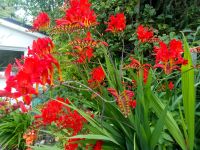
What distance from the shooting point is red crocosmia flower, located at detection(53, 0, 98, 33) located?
143cm

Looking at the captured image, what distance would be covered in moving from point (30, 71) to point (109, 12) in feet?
8.43

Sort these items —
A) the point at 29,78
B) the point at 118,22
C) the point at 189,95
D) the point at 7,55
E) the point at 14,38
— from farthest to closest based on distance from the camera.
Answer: the point at 7,55 < the point at 14,38 < the point at 118,22 < the point at 189,95 < the point at 29,78

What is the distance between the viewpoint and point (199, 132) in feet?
5.21

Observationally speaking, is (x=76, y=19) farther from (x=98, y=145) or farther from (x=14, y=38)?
(x=14, y=38)

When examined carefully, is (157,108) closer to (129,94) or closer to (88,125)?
(129,94)

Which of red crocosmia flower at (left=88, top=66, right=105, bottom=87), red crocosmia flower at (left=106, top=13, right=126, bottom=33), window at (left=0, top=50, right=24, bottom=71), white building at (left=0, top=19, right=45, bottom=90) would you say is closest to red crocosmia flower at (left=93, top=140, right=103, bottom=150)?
red crocosmia flower at (left=88, top=66, right=105, bottom=87)

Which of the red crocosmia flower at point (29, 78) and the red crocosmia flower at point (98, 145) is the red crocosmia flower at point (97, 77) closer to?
the red crocosmia flower at point (98, 145)

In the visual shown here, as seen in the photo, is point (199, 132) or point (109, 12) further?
point (109, 12)

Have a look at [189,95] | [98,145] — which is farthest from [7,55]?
[189,95]

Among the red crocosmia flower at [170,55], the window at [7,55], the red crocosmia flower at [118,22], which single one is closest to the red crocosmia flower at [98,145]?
the red crocosmia flower at [170,55]

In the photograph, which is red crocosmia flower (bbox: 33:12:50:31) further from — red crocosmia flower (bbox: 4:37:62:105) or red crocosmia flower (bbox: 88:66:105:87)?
red crocosmia flower (bbox: 4:37:62:105)

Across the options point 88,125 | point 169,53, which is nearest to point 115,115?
point 88,125

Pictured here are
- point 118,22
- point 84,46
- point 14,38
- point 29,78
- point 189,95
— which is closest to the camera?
point 29,78

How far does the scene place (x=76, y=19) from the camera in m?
1.50
